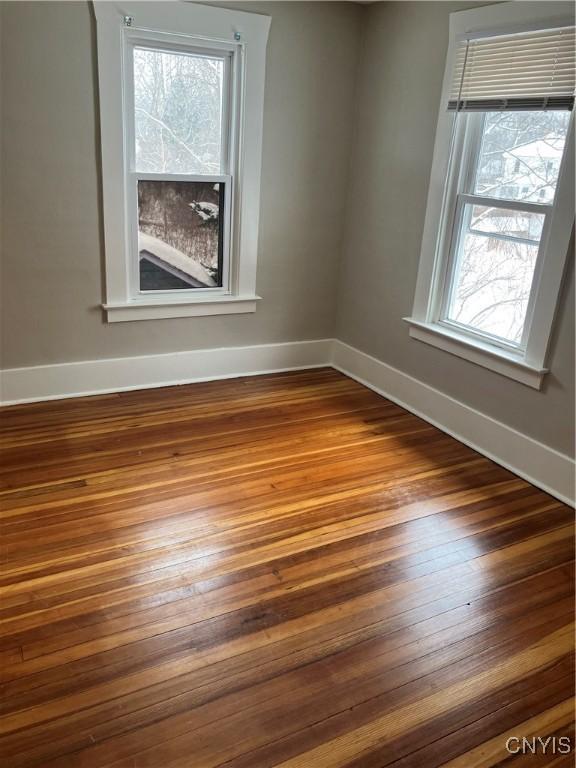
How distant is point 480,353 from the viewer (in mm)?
3338

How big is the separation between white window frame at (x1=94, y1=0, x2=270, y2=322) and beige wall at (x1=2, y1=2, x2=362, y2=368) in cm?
7

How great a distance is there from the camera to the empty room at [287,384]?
6.01ft

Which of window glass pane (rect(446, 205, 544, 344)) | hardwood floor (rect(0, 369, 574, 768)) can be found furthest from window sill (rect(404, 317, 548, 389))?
hardwood floor (rect(0, 369, 574, 768))

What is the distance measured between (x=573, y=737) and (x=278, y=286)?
322 cm

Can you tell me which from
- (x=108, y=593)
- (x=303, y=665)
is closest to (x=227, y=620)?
(x=303, y=665)

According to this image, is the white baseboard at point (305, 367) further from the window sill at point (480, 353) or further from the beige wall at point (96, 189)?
the window sill at point (480, 353)

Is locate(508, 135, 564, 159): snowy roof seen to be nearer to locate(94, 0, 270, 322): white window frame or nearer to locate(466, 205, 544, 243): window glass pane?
locate(466, 205, 544, 243): window glass pane

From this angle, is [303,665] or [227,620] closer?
[303,665]

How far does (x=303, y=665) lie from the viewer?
6.31ft

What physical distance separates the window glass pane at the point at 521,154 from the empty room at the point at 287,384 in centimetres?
1

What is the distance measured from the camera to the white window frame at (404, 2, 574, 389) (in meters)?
2.80

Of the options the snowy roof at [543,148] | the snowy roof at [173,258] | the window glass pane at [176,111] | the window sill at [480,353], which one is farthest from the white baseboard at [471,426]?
the window glass pane at [176,111]

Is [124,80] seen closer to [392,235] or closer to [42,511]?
[392,235]

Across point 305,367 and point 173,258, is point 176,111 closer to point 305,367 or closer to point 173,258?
point 173,258
